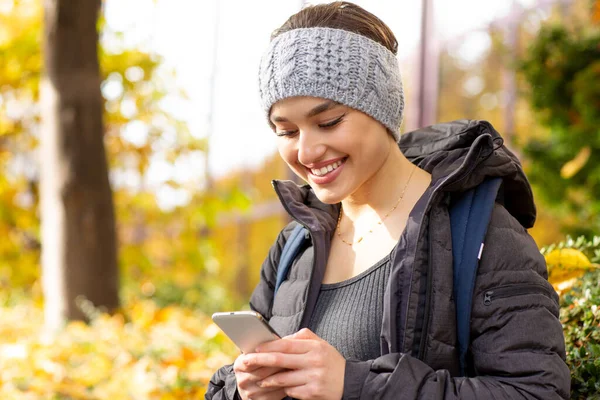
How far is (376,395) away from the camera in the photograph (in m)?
1.55

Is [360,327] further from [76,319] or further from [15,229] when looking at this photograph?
[15,229]

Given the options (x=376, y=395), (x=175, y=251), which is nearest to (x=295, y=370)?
(x=376, y=395)

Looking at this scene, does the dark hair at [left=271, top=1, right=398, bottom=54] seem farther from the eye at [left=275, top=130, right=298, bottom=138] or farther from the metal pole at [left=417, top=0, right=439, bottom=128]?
the metal pole at [left=417, top=0, right=439, bottom=128]

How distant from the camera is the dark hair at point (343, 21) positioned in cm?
184

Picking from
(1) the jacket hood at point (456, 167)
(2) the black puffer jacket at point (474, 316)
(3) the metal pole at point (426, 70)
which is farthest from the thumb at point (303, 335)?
(3) the metal pole at point (426, 70)

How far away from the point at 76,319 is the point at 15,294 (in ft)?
8.39

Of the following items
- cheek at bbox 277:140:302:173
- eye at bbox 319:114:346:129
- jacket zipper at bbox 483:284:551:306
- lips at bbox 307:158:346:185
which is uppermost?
eye at bbox 319:114:346:129

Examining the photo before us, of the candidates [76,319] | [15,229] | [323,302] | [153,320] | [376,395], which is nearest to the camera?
[376,395]

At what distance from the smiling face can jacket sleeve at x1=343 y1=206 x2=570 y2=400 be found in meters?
0.36

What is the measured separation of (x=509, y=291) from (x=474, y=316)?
0.30 feet

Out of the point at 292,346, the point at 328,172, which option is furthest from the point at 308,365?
the point at 328,172

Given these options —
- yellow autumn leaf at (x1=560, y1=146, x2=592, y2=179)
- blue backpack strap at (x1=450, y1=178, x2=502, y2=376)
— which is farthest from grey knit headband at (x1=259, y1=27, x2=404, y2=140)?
yellow autumn leaf at (x1=560, y1=146, x2=592, y2=179)

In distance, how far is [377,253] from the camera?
1849 millimetres

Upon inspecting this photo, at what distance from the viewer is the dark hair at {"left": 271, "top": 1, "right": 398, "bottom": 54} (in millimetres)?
1840
